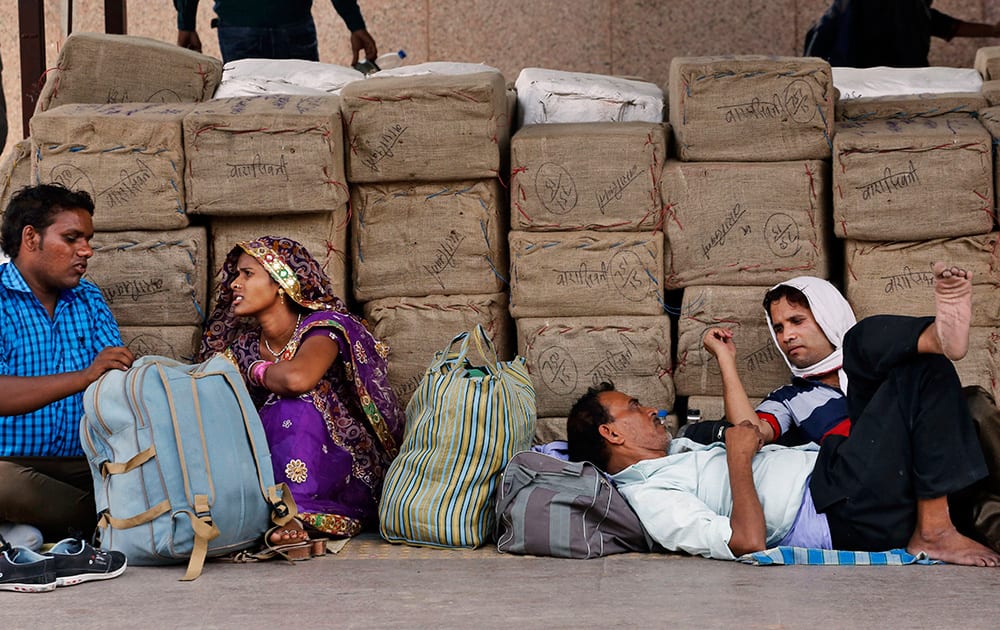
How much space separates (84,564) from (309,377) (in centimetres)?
86

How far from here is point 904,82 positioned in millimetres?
5125

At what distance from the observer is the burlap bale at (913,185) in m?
4.19

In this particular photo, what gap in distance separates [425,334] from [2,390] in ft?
4.62

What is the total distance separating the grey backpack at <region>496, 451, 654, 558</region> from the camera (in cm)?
357

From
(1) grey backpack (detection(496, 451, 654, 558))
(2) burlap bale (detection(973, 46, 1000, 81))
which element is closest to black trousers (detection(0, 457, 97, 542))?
(1) grey backpack (detection(496, 451, 654, 558))

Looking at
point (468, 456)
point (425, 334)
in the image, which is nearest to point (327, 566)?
point (468, 456)

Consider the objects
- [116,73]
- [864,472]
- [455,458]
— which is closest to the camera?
[864,472]

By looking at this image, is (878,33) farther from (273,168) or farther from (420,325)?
(273,168)

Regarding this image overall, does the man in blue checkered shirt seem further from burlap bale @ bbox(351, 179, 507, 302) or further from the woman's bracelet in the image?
burlap bale @ bbox(351, 179, 507, 302)

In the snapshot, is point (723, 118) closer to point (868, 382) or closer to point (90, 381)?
point (868, 382)

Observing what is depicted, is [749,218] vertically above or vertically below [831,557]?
above

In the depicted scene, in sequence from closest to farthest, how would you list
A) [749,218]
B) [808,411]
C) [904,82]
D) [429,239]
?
1. [808,411]
2. [749,218]
3. [429,239]
4. [904,82]

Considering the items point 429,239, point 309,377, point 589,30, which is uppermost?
point 589,30

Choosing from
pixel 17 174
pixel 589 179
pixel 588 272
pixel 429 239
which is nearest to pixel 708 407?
pixel 588 272
